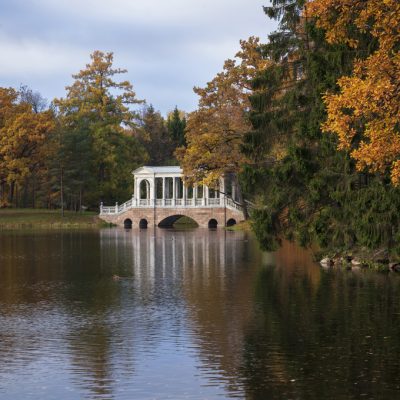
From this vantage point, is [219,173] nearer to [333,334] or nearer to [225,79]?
[225,79]

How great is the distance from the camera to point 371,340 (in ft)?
53.6

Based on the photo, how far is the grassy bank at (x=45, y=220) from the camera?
253 ft

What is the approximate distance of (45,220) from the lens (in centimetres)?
7850

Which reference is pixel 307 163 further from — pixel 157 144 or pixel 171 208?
pixel 157 144

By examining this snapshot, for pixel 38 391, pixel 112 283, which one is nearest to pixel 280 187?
pixel 112 283

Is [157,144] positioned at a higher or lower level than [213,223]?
higher

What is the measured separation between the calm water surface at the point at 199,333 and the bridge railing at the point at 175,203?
142 feet

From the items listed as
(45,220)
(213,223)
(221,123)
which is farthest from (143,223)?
(221,123)

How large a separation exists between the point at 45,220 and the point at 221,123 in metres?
27.3

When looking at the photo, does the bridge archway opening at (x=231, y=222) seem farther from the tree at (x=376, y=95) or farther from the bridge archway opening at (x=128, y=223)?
the tree at (x=376, y=95)

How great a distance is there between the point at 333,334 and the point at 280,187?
12023mm

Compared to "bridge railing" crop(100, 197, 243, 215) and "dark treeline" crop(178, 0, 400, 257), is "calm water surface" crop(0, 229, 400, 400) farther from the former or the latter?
"bridge railing" crop(100, 197, 243, 215)

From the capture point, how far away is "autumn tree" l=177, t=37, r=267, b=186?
57594 mm

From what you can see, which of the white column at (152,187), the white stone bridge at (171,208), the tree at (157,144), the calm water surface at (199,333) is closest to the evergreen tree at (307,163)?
the calm water surface at (199,333)
